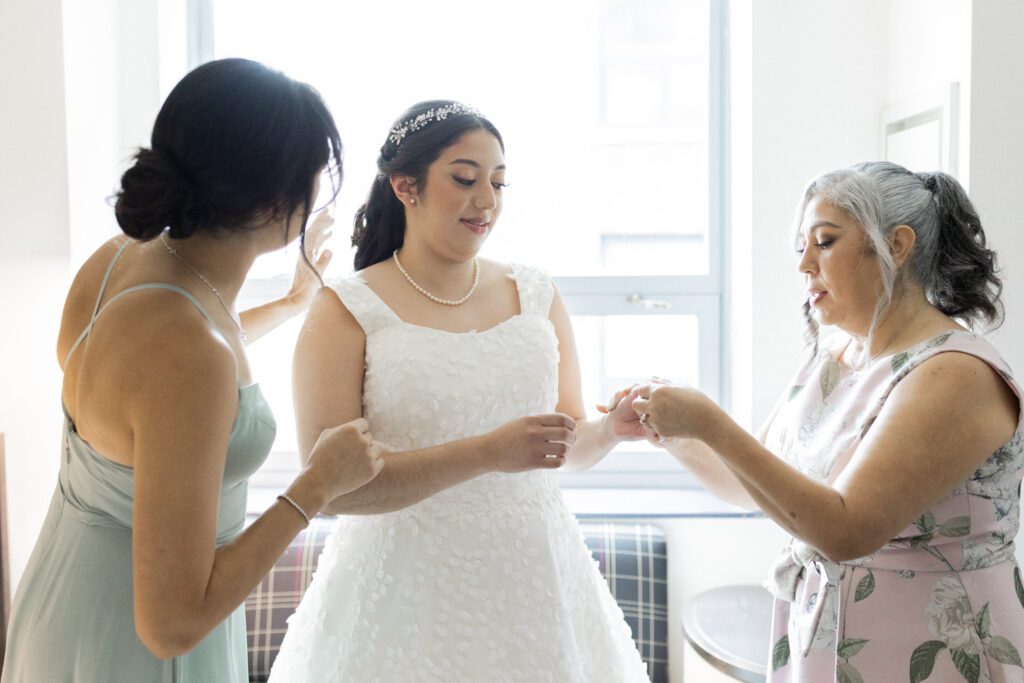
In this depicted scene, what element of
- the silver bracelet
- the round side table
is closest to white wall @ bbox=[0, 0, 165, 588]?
the silver bracelet

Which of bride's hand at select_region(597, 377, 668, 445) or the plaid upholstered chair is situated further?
the plaid upholstered chair

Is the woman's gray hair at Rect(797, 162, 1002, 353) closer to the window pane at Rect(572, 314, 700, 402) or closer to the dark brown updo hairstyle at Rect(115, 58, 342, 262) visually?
the dark brown updo hairstyle at Rect(115, 58, 342, 262)

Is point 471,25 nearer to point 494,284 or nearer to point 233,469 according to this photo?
point 494,284

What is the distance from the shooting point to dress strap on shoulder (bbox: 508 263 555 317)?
69.4 inches

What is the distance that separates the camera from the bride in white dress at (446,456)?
150 cm

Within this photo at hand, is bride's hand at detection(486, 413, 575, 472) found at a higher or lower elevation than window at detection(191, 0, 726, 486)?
lower

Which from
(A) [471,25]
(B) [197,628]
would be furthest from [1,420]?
(A) [471,25]

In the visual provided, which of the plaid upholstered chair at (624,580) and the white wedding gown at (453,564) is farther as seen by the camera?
the plaid upholstered chair at (624,580)

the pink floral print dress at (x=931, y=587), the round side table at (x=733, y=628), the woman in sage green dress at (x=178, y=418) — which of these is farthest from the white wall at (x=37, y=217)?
the pink floral print dress at (x=931, y=587)

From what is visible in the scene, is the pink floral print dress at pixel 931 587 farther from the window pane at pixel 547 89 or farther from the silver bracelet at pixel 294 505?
the window pane at pixel 547 89

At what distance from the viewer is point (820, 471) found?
4.70 feet

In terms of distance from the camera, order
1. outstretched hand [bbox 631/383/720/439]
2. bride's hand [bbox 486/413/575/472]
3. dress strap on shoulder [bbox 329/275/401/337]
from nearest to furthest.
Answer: outstretched hand [bbox 631/383/720/439], bride's hand [bbox 486/413/575/472], dress strap on shoulder [bbox 329/275/401/337]

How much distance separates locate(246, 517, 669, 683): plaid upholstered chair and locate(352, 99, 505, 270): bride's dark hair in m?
1.09

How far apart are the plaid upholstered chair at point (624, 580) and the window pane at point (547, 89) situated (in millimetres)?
893
